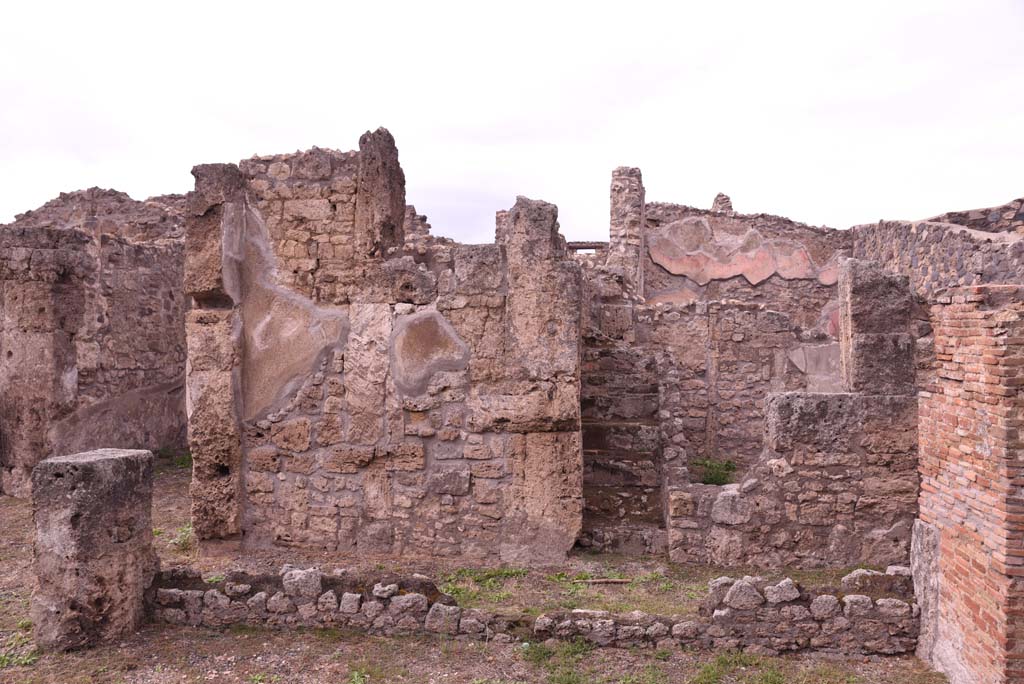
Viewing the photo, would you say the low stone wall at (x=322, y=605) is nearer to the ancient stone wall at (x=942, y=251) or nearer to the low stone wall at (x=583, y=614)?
the low stone wall at (x=583, y=614)

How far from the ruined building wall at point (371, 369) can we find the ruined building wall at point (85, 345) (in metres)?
4.10

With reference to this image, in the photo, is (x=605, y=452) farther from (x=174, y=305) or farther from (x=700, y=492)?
(x=174, y=305)

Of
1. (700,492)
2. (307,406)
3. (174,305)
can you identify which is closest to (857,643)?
(700,492)

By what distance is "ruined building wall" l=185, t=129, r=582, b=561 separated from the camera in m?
6.23

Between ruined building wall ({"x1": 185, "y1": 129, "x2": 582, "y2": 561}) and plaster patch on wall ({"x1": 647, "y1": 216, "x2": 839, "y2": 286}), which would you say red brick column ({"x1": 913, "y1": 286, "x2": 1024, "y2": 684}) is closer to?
ruined building wall ({"x1": 185, "y1": 129, "x2": 582, "y2": 561})

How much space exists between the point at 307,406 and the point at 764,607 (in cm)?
389

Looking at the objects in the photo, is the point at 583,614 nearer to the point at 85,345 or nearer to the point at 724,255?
the point at 85,345

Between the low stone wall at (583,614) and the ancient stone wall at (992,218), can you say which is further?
the ancient stone wall at (992,218)

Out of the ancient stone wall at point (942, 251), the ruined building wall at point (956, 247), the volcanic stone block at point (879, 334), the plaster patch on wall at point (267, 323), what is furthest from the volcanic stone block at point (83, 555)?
the ruined building wall at point (956, 247)

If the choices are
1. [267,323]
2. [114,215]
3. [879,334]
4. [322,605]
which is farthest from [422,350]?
[114,215]

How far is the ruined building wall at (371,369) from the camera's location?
20.4 feet

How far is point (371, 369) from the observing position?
6438mm

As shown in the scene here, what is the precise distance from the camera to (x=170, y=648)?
4680 millimetres

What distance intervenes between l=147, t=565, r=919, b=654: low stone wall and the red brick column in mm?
281
